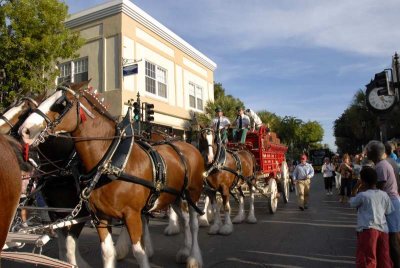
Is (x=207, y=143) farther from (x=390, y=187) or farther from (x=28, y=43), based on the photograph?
(x=28, y=43)

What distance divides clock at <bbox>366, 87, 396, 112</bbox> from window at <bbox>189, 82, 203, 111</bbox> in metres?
18.4

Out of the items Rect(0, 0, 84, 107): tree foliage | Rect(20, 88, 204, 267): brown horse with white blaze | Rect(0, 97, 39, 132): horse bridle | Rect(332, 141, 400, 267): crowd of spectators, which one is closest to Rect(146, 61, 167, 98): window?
Rect(0, 0, 84, 107): tree foliage

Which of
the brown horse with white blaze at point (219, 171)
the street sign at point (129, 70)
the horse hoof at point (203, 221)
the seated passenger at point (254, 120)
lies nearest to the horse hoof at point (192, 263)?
the brown horse with white blaze at point (219, 171)

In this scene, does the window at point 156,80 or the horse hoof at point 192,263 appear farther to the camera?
the window at point 156,80

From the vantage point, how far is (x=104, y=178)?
4.68 metres

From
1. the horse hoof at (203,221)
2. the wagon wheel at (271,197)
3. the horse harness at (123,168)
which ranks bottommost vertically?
the horse hoof at (203,221)

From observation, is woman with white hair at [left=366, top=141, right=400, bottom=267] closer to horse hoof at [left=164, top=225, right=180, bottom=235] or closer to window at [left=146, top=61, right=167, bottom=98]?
horse hoof at [left=164, top=225, right=180, bottom=235]

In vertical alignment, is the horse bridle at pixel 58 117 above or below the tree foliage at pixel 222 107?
below

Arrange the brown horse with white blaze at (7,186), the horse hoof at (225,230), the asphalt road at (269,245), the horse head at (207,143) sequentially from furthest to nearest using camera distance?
the horse hoof at (225,230) → the horse head at (207,143) → the asphalt road at (269,245) → the brown horse with white blaze at (7,186)

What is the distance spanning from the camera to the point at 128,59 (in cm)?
1980

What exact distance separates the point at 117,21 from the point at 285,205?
11887 millimetres

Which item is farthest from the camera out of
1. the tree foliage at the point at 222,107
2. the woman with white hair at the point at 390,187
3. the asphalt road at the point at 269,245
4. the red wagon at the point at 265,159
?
the tree foliage at the point at 222,107

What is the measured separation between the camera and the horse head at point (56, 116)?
14.1 feet

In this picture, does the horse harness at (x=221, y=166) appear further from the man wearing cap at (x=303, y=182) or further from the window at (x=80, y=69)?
the window at (x=80, y=69)
